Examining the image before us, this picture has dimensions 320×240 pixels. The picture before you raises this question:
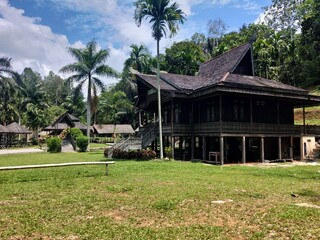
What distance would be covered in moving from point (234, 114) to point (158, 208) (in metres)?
16.9

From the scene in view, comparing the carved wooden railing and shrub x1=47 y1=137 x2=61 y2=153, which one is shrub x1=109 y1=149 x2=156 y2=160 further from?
shrub x1=47 y1=137 x2=61 y2=153

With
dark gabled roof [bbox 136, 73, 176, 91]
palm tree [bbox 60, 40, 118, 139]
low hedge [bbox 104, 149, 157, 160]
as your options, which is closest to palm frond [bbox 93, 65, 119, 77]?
palm tree [bbox 60, 40, 118, 139]

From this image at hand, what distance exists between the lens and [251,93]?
21438mm

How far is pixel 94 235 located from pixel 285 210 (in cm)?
489

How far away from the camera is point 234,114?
23.7 metres

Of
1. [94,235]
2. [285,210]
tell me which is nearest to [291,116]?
[285,210]

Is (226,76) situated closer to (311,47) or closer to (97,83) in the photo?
(97,83)

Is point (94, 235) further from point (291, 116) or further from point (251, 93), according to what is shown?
point (291, 116)

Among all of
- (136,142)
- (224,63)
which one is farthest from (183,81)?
(136,142)

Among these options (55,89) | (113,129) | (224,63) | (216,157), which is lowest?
(216,157)

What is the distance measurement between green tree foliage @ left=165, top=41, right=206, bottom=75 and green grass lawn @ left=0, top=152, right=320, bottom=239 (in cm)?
4025

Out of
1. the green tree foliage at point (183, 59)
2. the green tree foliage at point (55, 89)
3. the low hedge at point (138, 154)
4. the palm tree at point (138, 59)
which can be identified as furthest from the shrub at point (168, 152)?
the green tree foliage at point (55, 89)

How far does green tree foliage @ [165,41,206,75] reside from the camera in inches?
2108

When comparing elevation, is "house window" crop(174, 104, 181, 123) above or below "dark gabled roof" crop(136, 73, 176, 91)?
below
